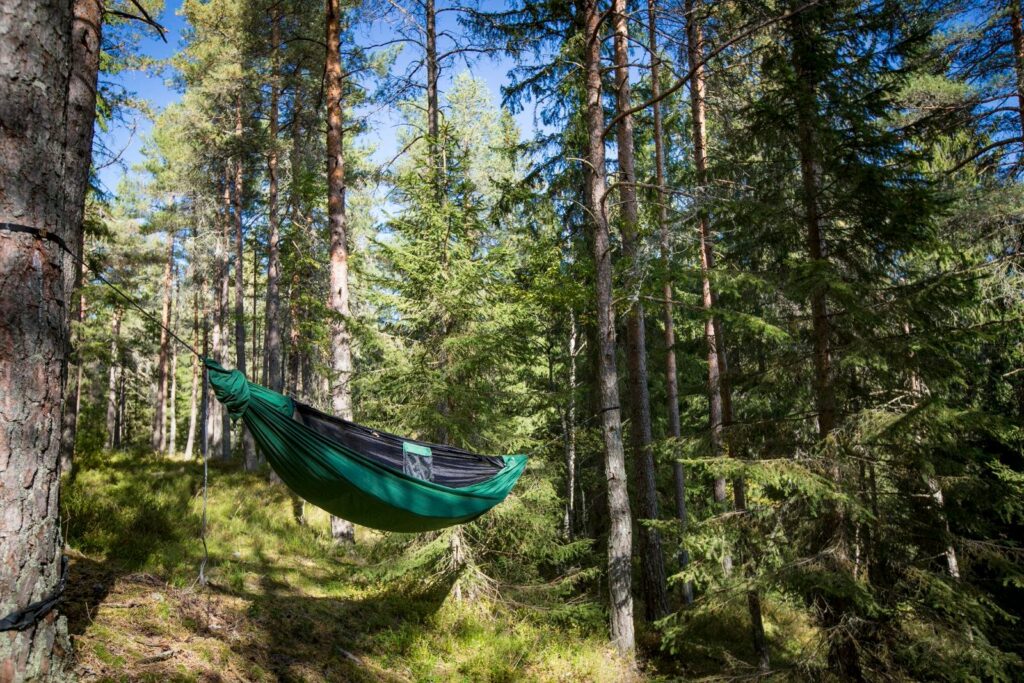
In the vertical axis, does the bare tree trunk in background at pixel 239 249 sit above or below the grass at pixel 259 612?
above

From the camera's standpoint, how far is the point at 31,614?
85.0 inches

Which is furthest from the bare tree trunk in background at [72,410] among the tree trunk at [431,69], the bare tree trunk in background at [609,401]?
the bare tree trunk in background at [609,401]

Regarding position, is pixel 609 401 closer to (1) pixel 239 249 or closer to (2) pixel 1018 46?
(2) pixel 1018 46

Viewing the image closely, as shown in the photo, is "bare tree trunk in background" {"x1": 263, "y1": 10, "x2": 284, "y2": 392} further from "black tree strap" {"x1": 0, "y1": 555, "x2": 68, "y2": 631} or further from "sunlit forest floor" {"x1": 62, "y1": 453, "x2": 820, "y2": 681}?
"black tree strap" {"x1": 0, "y1": 555, "x2": 68, "y2": 631}

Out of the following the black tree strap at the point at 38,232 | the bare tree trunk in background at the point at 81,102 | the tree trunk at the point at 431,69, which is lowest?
the black tree strap at the point at 38,232

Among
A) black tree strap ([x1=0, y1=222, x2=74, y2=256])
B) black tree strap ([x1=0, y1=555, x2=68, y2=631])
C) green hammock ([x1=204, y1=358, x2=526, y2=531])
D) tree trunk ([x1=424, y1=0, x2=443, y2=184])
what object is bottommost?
black tree strap ([x1=0, y1=555, x2=68, y2=631])

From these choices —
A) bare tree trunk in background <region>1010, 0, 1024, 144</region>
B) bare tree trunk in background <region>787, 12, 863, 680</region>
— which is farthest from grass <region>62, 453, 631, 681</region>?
bare tree trunk in background <region>1010, 0, 1024, 144</region>

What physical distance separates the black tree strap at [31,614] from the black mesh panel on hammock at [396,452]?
4.64ft

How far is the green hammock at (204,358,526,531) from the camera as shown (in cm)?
335

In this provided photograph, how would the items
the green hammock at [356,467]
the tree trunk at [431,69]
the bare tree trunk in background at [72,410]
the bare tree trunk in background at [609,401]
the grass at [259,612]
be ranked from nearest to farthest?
1. the green hammock at [356,467]
2. the grass at [259,612]
3. the bare tree trunk in background at [609,401]
4. the bare tree trunk in background at [72,410]
5. the tree trunk at [431,69]

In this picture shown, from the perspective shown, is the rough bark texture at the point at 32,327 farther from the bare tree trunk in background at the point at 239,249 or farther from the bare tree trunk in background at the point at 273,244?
the bare tree trunk in background at the point at 239,249

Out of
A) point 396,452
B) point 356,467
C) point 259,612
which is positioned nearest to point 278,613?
point 259,612

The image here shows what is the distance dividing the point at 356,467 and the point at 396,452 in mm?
544

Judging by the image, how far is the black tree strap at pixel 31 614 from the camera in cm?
209
